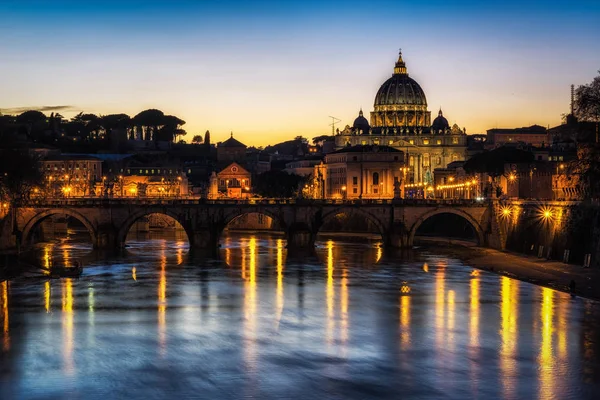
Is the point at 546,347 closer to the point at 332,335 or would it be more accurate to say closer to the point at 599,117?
the point at 332,335

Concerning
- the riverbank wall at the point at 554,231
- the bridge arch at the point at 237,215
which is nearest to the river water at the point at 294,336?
the riverbank wall at the point at 554,231

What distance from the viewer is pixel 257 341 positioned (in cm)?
4934

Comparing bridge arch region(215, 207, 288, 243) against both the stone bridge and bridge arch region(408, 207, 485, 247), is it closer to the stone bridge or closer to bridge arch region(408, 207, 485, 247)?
the stone bridge

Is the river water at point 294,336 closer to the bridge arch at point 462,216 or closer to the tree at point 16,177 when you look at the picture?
the tree at point 16,177

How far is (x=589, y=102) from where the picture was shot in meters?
75.6

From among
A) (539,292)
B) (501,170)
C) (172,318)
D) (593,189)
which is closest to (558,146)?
(501,170)

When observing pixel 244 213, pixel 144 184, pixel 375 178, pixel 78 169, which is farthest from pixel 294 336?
pixel 78 169

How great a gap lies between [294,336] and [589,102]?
35.5 metres

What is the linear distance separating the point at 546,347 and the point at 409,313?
11795mm

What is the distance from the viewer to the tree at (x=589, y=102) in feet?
248

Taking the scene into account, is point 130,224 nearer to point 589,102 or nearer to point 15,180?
point 15,180

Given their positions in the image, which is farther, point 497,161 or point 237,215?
point 497,161

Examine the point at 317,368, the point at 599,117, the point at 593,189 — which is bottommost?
the point at 317,368

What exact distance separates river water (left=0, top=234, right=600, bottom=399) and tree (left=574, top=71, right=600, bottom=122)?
13.6 m
